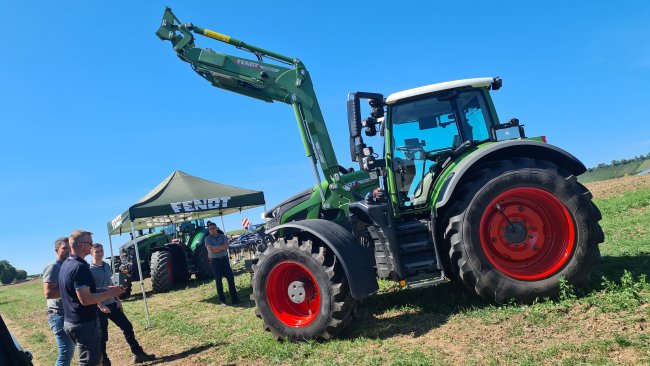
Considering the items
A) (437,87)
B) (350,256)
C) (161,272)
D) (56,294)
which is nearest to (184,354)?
(56,294)

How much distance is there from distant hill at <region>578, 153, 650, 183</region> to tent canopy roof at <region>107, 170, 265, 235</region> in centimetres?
2487

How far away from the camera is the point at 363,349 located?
4.23 metres

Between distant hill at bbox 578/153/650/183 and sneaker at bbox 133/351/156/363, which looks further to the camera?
distant hill at bbox 578/153/650/183

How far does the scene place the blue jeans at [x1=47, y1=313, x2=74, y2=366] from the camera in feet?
Answer: 14.7

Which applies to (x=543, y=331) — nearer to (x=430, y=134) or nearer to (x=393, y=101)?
(x=430, y=134)

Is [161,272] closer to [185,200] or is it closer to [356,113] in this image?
[185,200]

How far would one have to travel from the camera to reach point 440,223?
15.9 feet

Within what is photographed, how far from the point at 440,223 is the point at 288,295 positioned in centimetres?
195

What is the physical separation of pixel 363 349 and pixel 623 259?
4.04 metres

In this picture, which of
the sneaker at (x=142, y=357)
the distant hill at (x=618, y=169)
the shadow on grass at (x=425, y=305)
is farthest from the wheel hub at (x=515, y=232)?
the distant hill at (x=618, y=169)

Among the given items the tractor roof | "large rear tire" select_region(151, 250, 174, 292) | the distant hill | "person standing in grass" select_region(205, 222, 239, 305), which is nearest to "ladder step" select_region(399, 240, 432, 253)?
the tractor roof

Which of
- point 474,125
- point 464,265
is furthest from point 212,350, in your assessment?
point 474,125

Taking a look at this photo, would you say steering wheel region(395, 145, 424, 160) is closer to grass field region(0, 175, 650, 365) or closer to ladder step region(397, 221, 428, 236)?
ladder step region(397, 221, 428, 236)

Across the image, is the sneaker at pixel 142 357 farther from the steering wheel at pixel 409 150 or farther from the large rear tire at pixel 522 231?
the steering wheel at pixel 409 150
